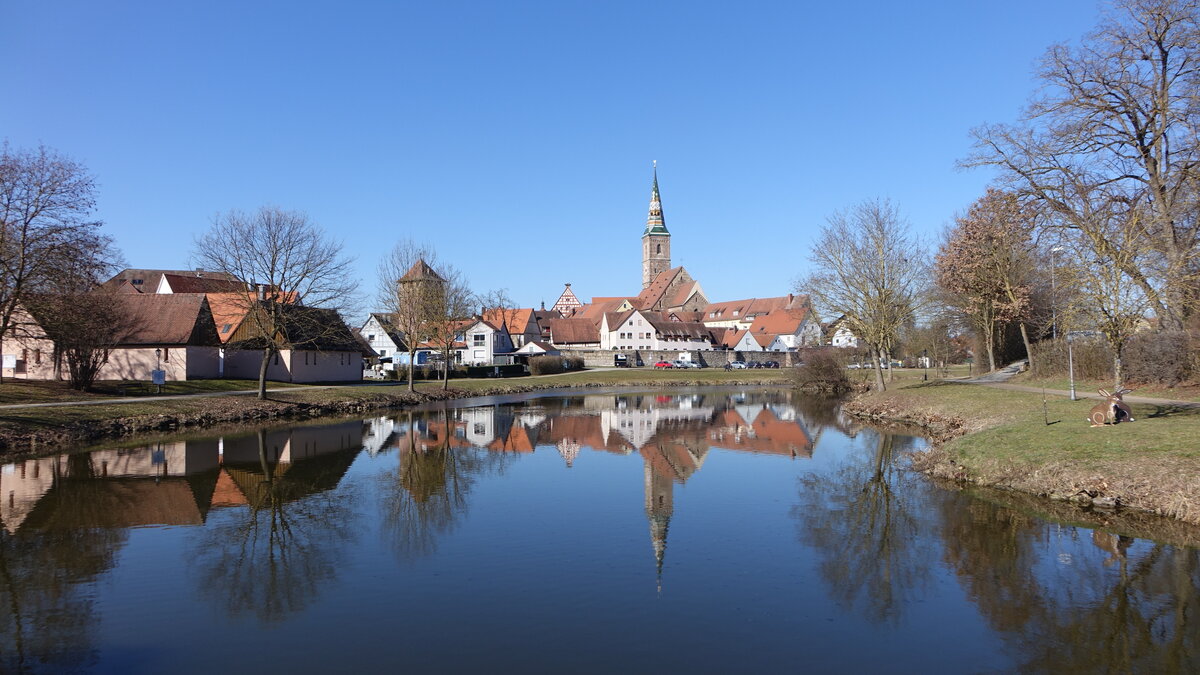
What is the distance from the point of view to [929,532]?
12492 mm

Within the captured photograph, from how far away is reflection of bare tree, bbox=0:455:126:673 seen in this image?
24.8 ft

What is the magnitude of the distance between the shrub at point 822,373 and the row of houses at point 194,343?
30.2 metres

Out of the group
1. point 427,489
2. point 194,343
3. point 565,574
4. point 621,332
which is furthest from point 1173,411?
point 621,332

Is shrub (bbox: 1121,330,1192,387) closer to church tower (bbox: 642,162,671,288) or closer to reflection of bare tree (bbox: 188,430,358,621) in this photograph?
reflection of bare tree (bbox: 188,430,358,621)

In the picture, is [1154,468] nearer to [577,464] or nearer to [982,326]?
[577,464]

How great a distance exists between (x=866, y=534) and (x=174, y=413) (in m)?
27.1

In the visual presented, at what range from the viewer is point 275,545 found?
12086mm

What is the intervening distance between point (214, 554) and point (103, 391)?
28.4m

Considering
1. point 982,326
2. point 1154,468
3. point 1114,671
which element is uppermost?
point 982,326

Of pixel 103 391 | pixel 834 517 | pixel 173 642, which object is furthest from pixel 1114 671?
pixel 103 391

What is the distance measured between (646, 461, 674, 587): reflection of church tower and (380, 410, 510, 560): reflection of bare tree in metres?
3.56

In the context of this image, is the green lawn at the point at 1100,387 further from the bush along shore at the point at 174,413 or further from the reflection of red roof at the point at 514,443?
the bush along shore at the point at 174,413

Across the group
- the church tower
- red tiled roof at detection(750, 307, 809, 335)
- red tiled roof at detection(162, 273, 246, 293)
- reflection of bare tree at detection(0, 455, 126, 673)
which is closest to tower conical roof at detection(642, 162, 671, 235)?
the church tower

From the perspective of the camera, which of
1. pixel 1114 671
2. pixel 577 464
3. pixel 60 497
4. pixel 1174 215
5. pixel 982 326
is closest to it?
pixel 1114 671
